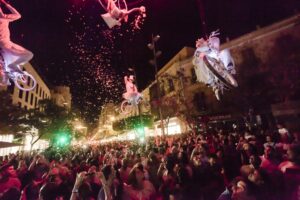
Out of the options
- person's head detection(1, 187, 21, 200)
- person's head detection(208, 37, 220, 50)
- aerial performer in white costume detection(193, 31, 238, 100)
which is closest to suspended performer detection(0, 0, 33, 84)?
person's head detection(1, 187, 21, 200)

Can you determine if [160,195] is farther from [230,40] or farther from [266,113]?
[230,40]

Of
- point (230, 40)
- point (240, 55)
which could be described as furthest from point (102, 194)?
point (230, 40)

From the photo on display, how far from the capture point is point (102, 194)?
184 inches

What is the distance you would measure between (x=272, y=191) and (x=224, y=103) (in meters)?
25.9

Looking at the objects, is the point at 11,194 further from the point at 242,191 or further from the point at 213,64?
the point at 213,64

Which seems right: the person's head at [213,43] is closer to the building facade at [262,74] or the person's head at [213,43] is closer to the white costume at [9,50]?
the building facade at [262,74]

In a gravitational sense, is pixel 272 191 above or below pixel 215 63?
below

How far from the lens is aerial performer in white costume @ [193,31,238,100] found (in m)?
11.2

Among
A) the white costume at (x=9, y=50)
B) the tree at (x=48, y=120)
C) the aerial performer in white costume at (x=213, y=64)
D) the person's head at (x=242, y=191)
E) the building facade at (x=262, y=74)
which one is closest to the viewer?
the person's head at (x=242, y=191)

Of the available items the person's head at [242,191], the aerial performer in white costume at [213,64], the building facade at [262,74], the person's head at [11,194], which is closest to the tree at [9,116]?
the building facade at [262,74]

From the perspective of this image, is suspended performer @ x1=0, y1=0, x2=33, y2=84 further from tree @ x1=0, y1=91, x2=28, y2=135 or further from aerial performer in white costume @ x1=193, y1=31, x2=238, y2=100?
tree @ x1=0, y1=91, x2=28, y2=135

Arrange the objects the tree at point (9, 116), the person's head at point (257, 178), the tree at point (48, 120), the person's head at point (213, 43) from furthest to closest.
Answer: the tree at point (48, 120)
the tree at point (9, 116)
the person's head at point (213, 43)
the person's head at point (257, 178)

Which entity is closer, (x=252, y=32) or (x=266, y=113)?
(x=266, y=113)

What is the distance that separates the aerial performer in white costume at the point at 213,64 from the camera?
11.2 meters
